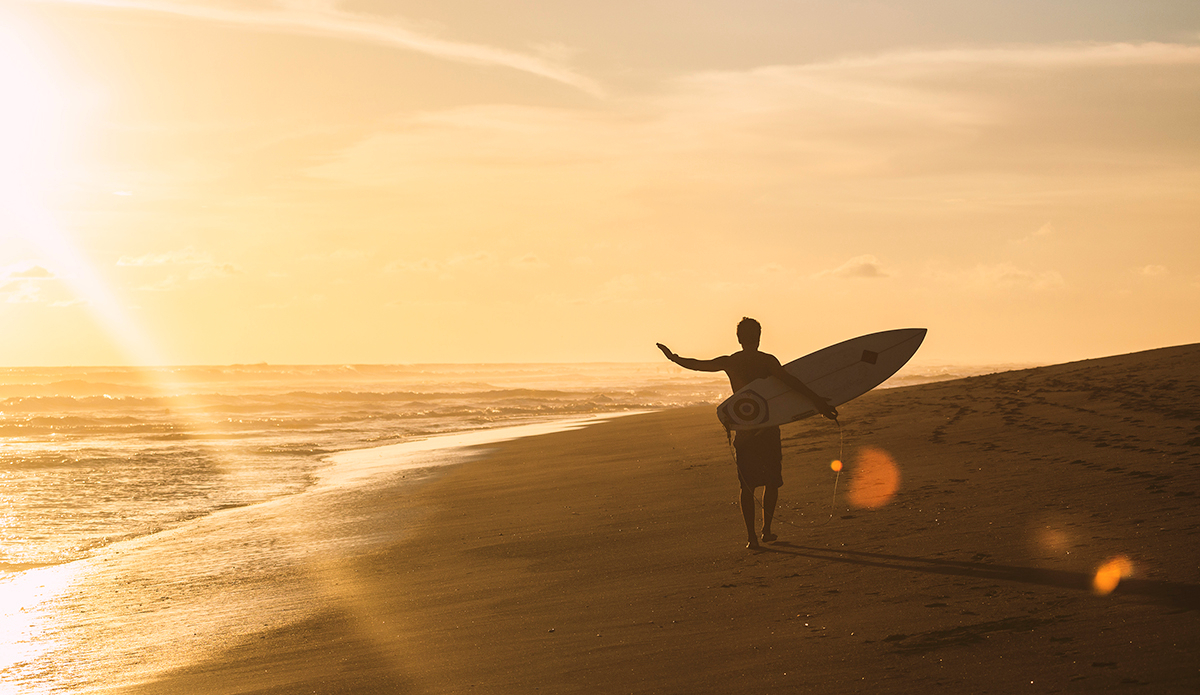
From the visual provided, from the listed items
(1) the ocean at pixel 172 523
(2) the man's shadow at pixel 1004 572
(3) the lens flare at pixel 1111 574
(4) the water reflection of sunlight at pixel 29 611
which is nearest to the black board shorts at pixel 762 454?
(2) the man's shadow at pixel 1004 572

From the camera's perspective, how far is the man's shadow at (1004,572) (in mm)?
4039

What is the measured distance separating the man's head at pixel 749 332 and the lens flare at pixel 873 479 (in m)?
1.93

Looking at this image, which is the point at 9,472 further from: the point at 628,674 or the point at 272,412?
the point at 272,412

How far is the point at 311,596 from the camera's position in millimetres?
6688

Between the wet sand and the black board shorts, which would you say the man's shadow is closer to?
the wet sand

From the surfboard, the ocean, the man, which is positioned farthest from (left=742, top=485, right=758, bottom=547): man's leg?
the ocean

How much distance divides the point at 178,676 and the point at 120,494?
974cm

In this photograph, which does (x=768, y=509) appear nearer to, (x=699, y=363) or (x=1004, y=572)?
(x=699, y=363)

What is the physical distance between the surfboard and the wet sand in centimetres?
99

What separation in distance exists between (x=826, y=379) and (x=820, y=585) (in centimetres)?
243

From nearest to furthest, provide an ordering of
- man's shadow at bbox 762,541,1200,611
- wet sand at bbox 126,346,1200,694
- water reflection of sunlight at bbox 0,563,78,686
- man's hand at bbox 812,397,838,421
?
wet sand at bbox 126,346,1200,694 < man's shadow at bbox 762,541,1200,611 < water reflection of sunlight at bbox 0,563,78,686 < man's hand at bbox 812,397,838,421

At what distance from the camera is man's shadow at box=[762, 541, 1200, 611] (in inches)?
159


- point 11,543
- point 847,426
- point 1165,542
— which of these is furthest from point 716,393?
point 1165,542

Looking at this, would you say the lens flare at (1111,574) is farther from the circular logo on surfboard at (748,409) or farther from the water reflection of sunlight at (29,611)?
the water reflection of sunlight at (29,611)
